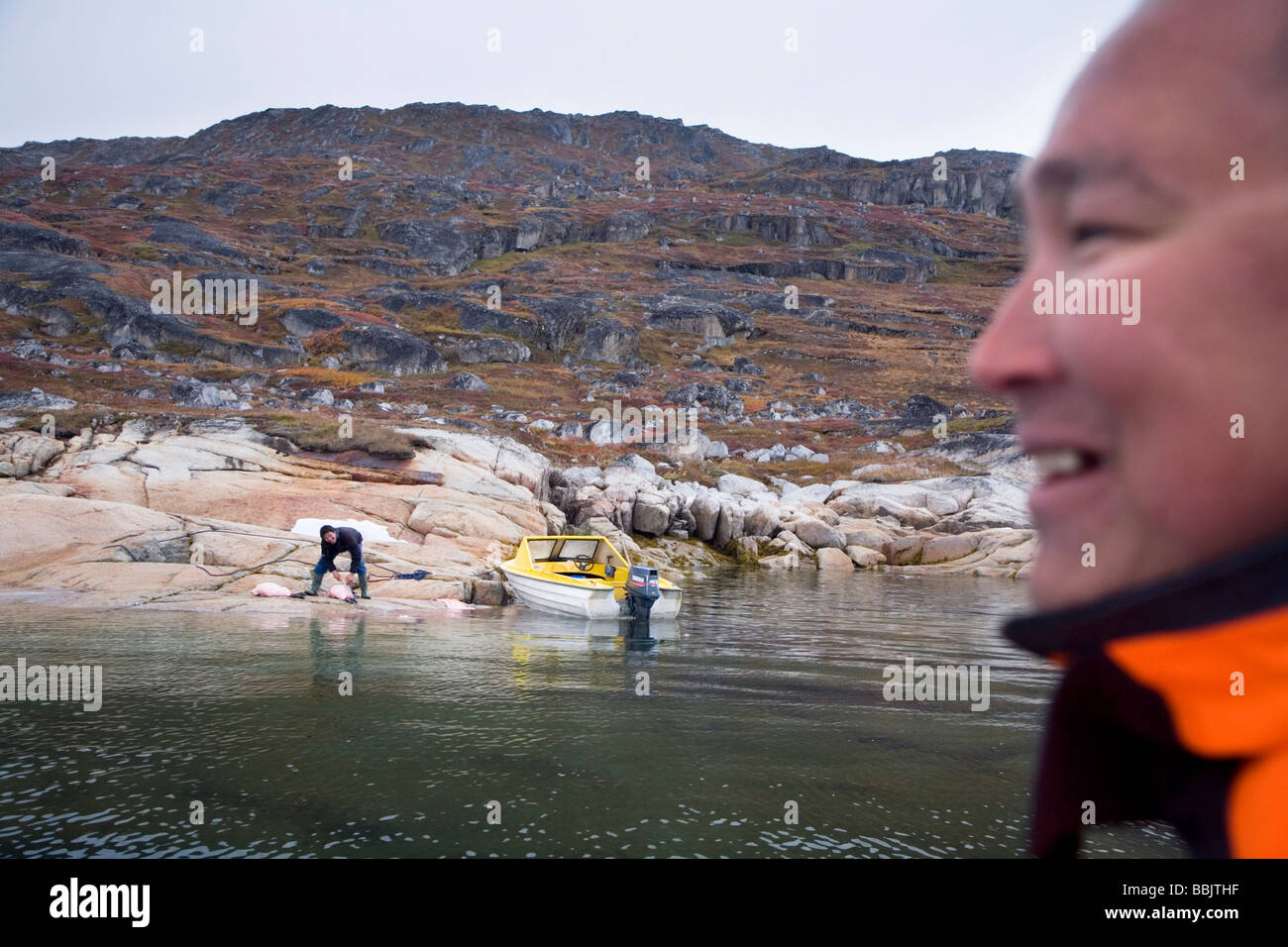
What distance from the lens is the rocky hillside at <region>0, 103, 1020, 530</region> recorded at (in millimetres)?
57031

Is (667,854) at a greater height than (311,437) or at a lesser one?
lesser

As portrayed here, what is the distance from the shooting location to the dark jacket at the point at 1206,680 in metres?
0.77

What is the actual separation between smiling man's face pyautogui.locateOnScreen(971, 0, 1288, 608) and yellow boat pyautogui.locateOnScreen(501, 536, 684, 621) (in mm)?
17748

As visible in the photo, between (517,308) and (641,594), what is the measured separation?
88.0 metres

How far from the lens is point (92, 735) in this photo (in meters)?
8.52

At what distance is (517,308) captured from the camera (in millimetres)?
101750

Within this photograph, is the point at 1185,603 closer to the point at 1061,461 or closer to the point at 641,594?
the point at 1061,461
